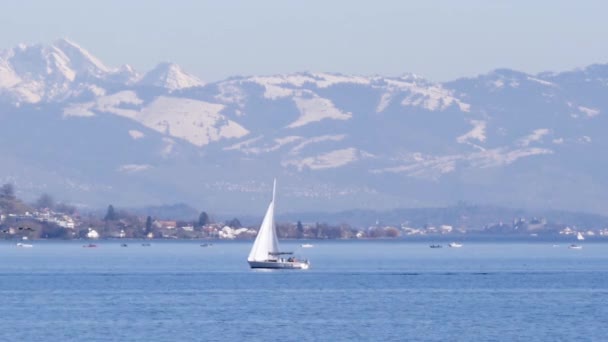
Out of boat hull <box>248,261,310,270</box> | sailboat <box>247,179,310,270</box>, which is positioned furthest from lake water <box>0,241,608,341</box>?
sailboat <box>247,179,310,270</box>

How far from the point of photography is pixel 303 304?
83.4 meters

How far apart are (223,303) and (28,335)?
18160 mm

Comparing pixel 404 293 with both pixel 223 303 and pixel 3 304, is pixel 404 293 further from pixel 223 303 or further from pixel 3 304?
pixel 3 304

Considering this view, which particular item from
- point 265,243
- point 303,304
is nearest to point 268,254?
point 265,243

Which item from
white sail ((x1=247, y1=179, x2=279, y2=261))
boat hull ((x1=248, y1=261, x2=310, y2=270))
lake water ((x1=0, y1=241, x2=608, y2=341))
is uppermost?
white sail ((x1=247, y1=179, x2=279, y2=261))

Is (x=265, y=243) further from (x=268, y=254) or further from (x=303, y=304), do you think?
(x=303, y=304)

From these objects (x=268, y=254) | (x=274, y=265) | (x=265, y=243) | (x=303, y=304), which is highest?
(x=265, y=243)

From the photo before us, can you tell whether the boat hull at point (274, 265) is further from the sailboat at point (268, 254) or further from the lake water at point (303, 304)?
the lake water at point (303, 304)

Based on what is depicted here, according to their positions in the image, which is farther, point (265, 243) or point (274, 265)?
point (274, 265)

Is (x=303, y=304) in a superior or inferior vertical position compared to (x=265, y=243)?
inferior

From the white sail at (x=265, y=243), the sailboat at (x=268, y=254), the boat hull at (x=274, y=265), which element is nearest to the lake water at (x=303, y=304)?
the boat hull at (x=274, y=265)

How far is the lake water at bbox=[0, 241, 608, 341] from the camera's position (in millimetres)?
67812

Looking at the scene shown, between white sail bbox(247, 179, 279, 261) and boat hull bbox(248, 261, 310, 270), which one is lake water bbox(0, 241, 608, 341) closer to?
boat hull bbox(248, 261, 310, 270)

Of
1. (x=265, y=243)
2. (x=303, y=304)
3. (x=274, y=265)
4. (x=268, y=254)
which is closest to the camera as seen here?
(x=303, y=304)
